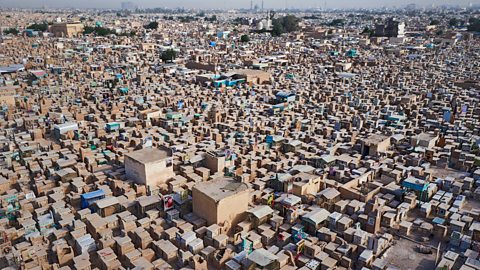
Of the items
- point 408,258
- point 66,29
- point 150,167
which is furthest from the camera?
point 66,29

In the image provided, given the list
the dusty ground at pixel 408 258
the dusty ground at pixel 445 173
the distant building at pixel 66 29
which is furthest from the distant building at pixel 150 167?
the distant building at pixel 66 29

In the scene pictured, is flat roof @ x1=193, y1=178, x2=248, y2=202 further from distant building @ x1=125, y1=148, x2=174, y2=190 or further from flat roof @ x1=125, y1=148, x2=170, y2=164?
flat roof @ x1=125, y1=148, x2=170, y2=164

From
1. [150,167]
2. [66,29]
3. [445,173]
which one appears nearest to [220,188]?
[150,167]

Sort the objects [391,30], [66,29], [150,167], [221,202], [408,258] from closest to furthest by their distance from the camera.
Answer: [408,258] → [221,202] → [150,167] → [66,29] → [391,30]

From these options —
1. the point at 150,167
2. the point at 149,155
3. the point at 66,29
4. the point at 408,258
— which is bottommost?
the point at 408,258

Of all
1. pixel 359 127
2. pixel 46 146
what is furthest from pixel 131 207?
pixel 359 127

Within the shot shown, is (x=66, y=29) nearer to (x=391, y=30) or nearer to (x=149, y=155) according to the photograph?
(x=391, y=30)

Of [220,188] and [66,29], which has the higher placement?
[66,29]
